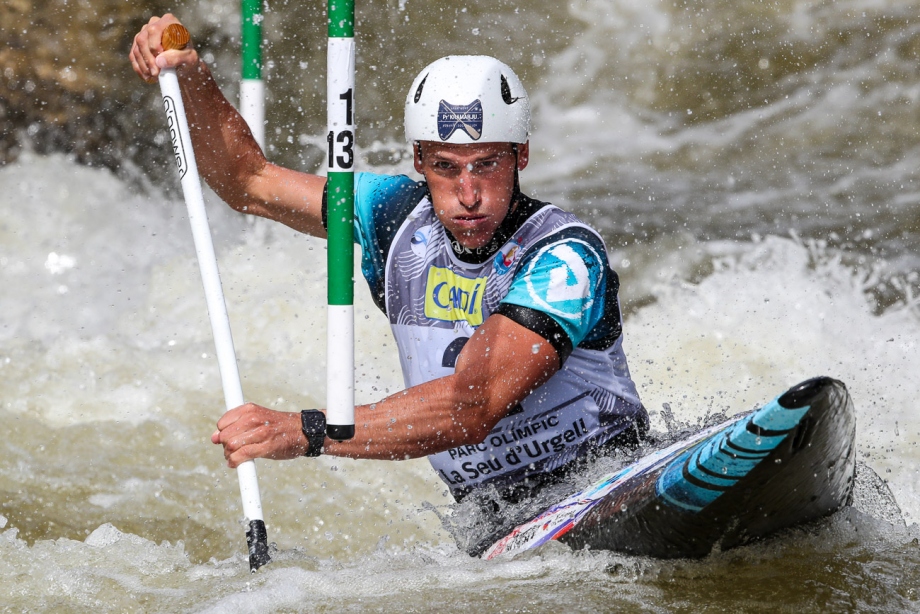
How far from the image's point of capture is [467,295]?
9.27 feet

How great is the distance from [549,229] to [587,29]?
235 inches

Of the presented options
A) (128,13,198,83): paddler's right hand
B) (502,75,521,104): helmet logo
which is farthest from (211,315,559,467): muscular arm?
(128,13,198,83): paddler's right hand

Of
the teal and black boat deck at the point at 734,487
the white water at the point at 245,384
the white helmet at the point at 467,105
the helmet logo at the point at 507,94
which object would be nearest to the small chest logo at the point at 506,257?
the white helmet at the point at 467,105

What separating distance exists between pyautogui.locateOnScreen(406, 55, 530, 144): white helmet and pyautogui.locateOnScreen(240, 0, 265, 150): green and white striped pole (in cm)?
69

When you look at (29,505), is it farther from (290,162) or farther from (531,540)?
(290,162)

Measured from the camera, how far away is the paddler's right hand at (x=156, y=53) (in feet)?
9.82

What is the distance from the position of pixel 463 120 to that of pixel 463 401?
2.38 feet

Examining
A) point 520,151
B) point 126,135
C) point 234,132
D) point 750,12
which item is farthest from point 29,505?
point 750,12

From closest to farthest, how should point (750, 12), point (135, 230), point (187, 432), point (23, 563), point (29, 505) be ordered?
point (23, 563) → point (29, 505) → point (187, 432) → point (135, 230) → point (750, 12)

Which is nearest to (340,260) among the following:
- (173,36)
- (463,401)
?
(463,401)

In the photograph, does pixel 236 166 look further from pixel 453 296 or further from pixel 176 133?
pixel 453 296

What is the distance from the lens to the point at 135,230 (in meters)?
6.92

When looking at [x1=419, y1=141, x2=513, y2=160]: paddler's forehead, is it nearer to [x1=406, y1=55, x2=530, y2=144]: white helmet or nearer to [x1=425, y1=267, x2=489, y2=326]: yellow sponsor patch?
[x1=406, y1=55, x2=530, y2=144]: white helmet

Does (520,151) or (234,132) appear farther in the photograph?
(234,132)
